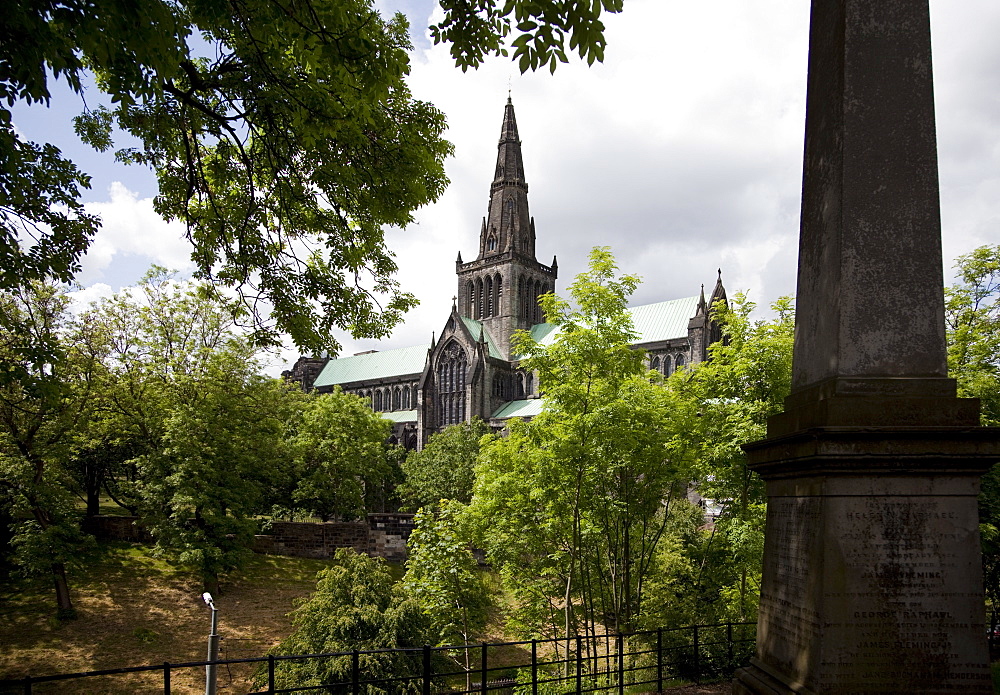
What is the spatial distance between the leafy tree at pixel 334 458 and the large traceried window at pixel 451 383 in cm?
2919

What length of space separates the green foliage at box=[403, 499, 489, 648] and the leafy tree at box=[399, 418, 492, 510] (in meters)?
21.5

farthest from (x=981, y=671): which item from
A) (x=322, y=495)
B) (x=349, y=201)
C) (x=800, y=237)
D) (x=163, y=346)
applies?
(x=322, y=495)

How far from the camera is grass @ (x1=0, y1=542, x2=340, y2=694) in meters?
19.6

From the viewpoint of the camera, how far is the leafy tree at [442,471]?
1631 inches

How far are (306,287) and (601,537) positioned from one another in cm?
1026

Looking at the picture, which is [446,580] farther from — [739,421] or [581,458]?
[739,421]

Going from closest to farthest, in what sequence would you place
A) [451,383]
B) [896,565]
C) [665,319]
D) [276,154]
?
[896,565] < [276,154] < [665,319] < [451,383]

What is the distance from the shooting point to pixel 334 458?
3581cm

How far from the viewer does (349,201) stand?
8.38 meters

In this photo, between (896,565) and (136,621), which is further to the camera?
(136,621)

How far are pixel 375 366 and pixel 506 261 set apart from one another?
2174cm

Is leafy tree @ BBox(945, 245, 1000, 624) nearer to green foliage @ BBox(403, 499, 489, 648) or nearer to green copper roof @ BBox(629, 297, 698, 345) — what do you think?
green foliage @ BBox(403, 499, 489, 648)

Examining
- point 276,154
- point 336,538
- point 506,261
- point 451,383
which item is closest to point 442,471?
point 336,538

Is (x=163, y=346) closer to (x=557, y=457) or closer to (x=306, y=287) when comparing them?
(x=557, y=457)
